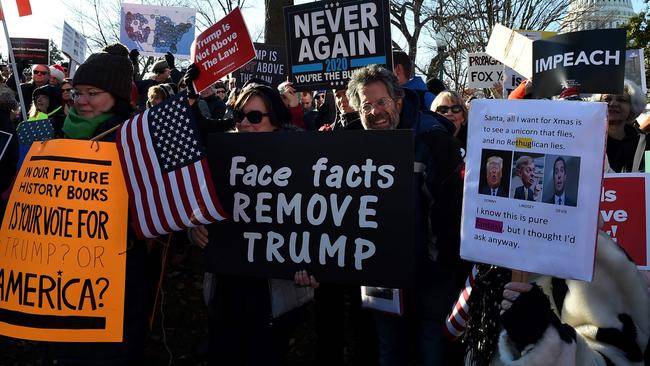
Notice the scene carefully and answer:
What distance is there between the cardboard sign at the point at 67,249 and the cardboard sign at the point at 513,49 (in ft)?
7.43

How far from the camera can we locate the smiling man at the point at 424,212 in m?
3.39

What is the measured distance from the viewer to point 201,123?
4453 mm

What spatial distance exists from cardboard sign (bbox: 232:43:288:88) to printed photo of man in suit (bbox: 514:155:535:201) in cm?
703

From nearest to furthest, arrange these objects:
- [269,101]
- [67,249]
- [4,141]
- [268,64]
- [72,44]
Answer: [67,249] < [269,101] < [4,141] < [268,64] < [72,44]

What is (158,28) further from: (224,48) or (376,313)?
(376,313)

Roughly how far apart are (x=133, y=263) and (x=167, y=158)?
53 centimetres

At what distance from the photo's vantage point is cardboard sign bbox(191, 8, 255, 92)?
4797 mm

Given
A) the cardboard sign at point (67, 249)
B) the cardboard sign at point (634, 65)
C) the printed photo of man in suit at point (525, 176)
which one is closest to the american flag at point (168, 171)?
the cardboard sign at point (67, 249)

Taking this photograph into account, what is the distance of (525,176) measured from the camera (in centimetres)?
236

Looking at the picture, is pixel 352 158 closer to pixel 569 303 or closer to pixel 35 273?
pixel 569 303

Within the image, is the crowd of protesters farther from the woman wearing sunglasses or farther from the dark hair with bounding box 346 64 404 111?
the woman wearing sunglasses

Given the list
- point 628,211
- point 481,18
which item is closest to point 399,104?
point 628,211

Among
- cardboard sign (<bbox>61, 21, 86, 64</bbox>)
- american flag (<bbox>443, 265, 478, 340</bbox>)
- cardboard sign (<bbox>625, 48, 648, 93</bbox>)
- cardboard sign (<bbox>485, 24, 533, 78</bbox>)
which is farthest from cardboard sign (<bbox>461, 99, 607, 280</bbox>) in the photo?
cardboard sign (<bbox>61, 21, 86, 64</bbox>)

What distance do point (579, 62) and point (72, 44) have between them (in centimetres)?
984
